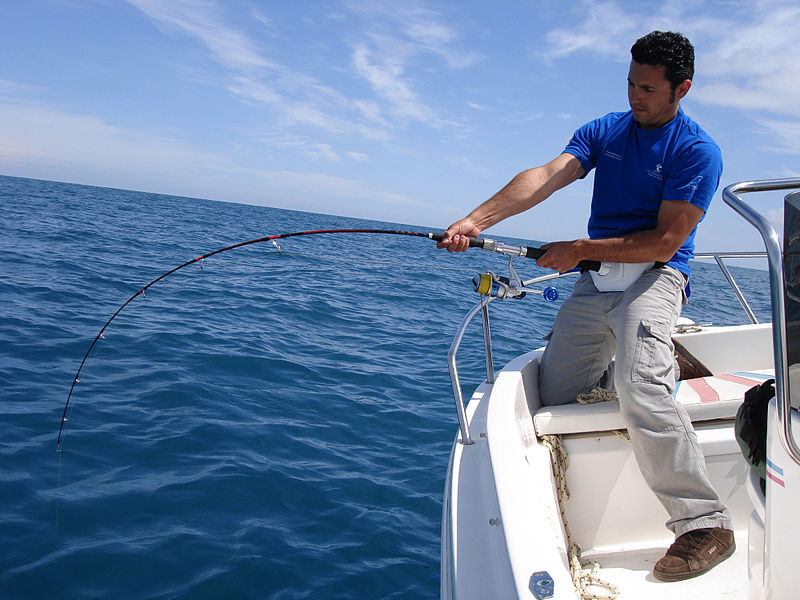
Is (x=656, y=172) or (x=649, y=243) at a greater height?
(x=656, y=172)

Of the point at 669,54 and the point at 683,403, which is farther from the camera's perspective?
the point at 683,403

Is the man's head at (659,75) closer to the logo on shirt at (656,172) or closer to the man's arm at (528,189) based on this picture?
the logo on shirt at (656,172)

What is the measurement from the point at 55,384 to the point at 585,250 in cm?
408

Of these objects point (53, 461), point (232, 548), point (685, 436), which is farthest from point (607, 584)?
point (53, 461)

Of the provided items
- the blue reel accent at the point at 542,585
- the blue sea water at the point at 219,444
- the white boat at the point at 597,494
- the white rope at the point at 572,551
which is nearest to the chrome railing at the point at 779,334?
the white boat at the point at 597,494

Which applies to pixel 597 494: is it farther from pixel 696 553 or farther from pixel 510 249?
pixel 510 249

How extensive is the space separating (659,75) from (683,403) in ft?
4.29

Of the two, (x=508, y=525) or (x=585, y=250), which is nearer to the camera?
(x=508, y=525)

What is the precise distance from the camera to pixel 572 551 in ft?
7.17

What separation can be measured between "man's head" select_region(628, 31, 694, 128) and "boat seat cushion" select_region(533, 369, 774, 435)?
3.78 ft

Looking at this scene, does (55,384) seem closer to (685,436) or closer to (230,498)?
(230,498)

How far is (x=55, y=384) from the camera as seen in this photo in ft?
14.9

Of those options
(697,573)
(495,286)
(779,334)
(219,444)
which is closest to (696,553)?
→ (697,573)

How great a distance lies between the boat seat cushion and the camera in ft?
7.79
